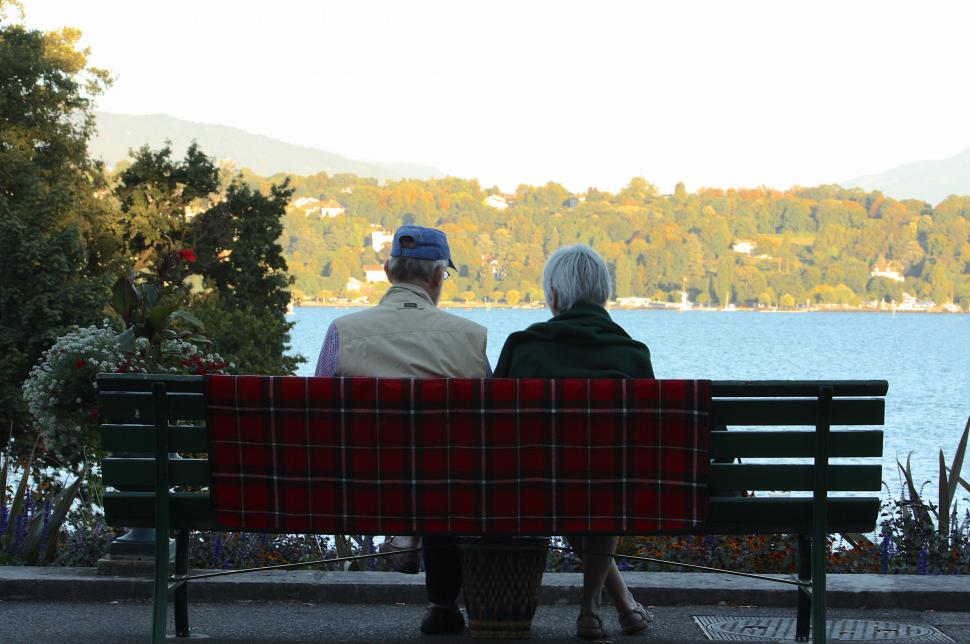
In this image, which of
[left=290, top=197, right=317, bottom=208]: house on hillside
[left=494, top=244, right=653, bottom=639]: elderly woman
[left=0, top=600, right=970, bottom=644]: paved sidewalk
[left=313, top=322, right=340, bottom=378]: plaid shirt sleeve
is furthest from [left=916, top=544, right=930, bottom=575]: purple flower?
[left=290, top=197, right=317, bottom=208]: house on hillside

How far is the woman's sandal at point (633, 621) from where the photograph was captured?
432cm

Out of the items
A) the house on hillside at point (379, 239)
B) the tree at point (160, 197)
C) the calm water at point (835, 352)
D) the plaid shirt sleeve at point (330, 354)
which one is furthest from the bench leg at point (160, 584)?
the house on hillside at point (379, 239)

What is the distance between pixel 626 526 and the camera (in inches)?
146

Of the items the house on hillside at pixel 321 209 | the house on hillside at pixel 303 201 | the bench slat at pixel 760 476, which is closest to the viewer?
the bench slat at pixel 760 476

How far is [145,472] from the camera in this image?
3867mm

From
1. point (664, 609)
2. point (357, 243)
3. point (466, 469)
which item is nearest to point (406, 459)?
point (466, 469)

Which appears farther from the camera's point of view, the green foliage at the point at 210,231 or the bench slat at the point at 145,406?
the green foliage at the point at 210,231

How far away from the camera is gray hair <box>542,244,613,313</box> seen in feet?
13.6

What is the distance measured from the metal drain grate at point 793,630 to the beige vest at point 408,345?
4.07 ft

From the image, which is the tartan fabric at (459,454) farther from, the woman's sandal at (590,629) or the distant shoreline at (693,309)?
the distant shoreline at (693,309)

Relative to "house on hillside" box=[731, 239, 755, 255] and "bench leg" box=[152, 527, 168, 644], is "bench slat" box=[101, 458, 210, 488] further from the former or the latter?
"house on hillside" box=[731, 239, 755, 255]

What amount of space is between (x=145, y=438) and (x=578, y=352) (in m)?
1.31

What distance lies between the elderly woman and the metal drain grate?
31 cm

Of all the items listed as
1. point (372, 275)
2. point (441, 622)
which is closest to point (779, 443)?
point (441, 622)
